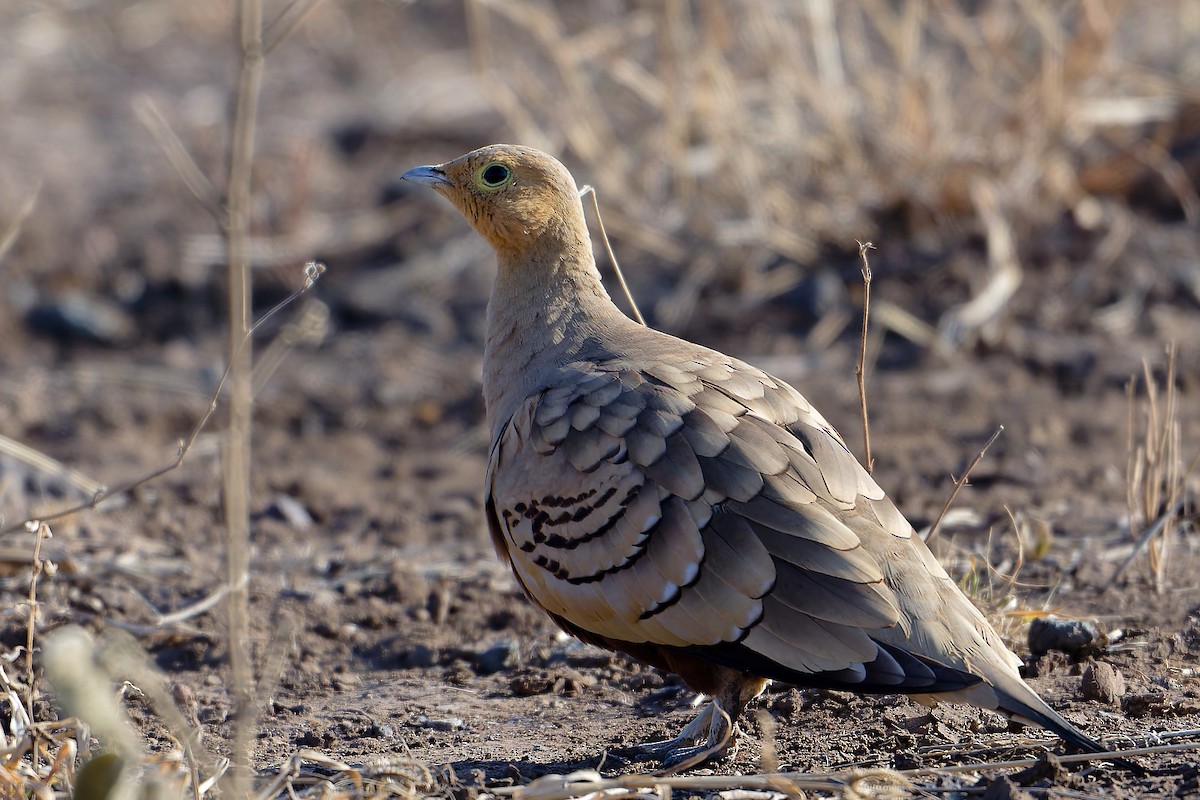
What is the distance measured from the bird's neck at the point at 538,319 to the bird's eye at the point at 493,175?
23 cm

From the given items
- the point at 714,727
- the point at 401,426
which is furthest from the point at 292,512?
the point at 714,727

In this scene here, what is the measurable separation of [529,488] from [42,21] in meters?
9.44

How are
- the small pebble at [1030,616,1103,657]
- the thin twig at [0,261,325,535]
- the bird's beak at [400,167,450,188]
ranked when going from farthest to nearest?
the bird's beak at [400,167,450,188] → the small pebble at [1030,616,1103,657] → the thin twig at [0,261,325,535]

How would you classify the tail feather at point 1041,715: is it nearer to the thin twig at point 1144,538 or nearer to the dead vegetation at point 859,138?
the thin twig at point 1144,538

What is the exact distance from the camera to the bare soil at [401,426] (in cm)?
379

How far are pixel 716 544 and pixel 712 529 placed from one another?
1.5 inches

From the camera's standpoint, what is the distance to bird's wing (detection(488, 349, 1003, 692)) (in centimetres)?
314

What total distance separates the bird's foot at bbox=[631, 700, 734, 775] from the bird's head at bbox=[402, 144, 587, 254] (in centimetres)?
153

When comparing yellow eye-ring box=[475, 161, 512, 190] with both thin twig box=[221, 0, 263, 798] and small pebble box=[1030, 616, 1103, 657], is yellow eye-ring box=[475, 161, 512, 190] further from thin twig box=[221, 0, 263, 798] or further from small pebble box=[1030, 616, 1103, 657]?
small pebble box=[1030, 616, 1103, 657]

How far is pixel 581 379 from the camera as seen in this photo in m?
3.67

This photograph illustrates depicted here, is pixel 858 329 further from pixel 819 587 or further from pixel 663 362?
pixel 819 587

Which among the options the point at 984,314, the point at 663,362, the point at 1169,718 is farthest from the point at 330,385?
the point at 1169,718

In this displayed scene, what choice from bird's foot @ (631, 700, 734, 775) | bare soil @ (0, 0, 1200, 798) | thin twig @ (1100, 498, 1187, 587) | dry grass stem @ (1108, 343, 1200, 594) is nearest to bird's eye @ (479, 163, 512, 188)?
bare soil @ (0, 0, 1200, 798)

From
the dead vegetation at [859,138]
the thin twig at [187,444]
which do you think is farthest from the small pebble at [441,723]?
the dead vegetation at [859,138]
